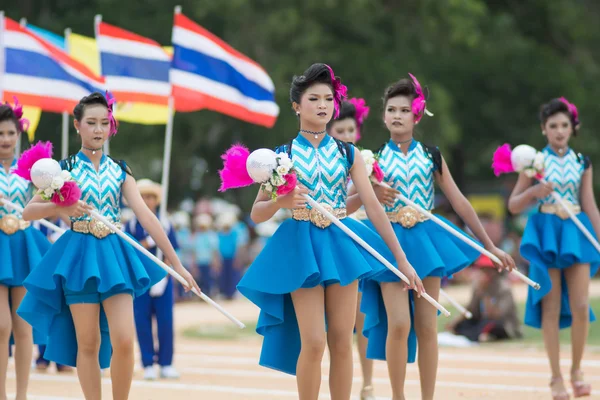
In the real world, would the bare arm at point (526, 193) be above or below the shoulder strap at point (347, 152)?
below

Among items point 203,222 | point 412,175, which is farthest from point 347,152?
point 203,222

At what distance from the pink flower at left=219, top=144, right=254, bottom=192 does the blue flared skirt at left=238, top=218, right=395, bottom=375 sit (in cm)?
39

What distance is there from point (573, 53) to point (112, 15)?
13246 mm

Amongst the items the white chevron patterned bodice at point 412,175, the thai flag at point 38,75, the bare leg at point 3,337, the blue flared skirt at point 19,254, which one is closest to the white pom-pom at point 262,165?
the white chevron patterned bodice at point 412,175

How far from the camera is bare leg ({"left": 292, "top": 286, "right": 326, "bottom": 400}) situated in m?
6.23

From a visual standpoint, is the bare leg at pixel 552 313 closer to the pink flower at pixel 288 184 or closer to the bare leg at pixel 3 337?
the pink flower at pixel 288 184

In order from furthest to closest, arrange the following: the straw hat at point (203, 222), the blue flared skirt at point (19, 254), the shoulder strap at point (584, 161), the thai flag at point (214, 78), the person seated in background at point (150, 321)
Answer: the straw hat at point (203, 222)
the thai flag at point (214, 78)
the person seated in background at point (150, 321)
the shoulder strap at point (584, 161)
the blue flared skirt at point (19, 254)

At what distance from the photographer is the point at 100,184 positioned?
22.2 ft

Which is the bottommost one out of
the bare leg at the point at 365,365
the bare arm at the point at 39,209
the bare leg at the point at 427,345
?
the bare leg at the point at 365,365

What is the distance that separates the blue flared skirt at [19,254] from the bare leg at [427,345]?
107 inches

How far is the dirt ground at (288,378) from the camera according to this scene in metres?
8.90

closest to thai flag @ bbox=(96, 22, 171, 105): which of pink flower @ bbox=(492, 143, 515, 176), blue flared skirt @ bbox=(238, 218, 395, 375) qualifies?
pink flower @ bbox=(492, 143, 515, 176)

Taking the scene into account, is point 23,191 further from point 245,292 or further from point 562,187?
point 562,187

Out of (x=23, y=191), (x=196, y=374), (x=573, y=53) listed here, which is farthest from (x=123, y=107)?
(x=573, y=53)
